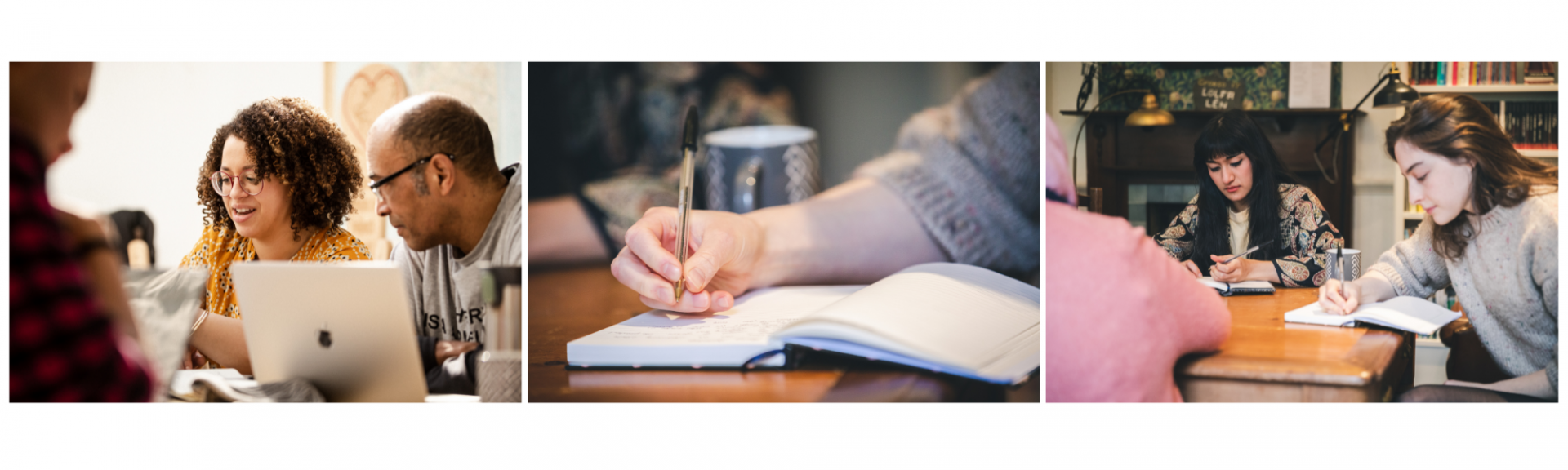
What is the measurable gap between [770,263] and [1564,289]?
172cm

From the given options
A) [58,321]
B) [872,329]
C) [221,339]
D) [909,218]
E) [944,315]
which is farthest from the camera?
[909,218]

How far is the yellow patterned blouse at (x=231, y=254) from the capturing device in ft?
6.19

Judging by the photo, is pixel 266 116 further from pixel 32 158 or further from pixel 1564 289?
pixel 1564 289

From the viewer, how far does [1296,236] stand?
1.95 metres

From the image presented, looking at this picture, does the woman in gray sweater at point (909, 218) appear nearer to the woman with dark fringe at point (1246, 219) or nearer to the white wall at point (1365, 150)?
the white wall at point (1365, 150)

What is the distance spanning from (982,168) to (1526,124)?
1177 millimetres

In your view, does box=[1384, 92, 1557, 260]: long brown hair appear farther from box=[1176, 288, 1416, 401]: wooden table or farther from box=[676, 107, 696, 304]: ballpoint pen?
box=[676, 107, 696, 304]: ballpoint pen

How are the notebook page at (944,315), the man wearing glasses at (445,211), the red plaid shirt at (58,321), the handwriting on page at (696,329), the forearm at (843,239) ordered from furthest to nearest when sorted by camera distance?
the forearm at (843,239) < the man wearing glasses at (445,211) < the handwriting on page at (696,329) < the notebook page at (944,315) < the red plaid shirt at (58,321)

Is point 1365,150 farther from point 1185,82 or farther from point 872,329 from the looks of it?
point 872,329

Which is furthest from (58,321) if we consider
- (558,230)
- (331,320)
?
(558,230)

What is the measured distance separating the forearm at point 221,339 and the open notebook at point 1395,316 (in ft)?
7.21

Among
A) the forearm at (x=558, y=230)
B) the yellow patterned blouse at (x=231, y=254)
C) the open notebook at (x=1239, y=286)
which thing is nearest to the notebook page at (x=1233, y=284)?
the open notebook at (x=1239, y=286)

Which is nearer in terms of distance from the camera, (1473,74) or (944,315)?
(944,315)

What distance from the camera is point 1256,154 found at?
195 cm
